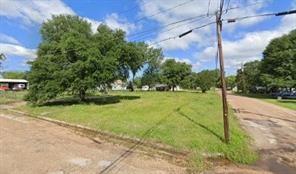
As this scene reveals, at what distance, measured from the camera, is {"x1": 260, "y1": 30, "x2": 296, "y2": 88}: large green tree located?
153 ft

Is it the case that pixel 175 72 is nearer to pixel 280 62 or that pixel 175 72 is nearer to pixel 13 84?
pixel 280 62

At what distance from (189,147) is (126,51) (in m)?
18.0

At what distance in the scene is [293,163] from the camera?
29.3 feet

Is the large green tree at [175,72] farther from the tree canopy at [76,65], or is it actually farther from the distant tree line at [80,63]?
the tree canopy at [76,65]

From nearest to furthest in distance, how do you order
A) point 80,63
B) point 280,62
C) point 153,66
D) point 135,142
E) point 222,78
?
point 222,78
point 135,142
point 80,63
point 280,62
point 153,66

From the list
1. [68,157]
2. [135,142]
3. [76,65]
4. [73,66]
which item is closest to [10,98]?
[73,66]

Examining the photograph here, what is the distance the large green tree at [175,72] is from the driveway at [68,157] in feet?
219

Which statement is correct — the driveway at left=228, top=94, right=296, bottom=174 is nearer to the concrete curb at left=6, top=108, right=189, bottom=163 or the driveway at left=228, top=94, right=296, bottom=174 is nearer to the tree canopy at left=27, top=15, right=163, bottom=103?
the concrete curb at left=6, top=108, right=189, bottom=163

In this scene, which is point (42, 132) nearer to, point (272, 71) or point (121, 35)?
point (121, 35)

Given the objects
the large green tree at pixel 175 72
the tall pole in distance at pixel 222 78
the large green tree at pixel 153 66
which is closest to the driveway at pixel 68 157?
the tall pole in distance at pixel 222 78

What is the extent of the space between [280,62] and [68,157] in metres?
48.1

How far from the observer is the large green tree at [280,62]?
153 feet

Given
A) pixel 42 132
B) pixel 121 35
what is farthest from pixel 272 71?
pixel 42 132

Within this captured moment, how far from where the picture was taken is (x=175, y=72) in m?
78.3
